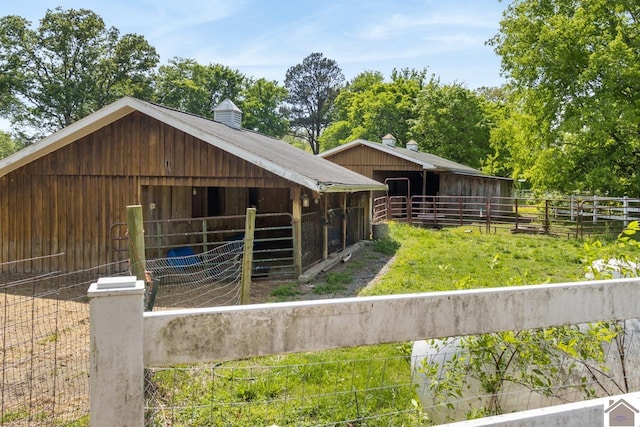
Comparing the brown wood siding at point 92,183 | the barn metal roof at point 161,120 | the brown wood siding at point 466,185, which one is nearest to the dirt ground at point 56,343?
the brown wood siding at point 92,183

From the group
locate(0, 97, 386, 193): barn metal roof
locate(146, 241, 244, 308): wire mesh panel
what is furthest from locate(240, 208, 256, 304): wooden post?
locate(0, 97, 386, 193): barn metal roof

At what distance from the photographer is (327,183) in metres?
9.16

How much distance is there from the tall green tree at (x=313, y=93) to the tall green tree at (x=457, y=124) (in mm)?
26093

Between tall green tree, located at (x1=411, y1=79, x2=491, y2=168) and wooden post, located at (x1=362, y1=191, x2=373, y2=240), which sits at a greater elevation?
tall green tree, located at (x1=411, y1=79, x2=491, y2=168)

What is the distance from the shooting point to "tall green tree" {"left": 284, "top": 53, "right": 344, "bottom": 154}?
60.0m

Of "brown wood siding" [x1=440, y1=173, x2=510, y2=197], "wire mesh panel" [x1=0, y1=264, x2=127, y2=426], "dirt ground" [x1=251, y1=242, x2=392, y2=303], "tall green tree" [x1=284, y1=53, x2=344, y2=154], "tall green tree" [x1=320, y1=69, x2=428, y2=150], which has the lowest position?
"wire mesh panel" [x1=0, y1=264, x2=127, y2=426]

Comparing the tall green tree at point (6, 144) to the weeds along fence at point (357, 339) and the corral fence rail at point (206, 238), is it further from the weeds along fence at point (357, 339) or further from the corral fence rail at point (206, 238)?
the weeds along fence at point (357, 339)

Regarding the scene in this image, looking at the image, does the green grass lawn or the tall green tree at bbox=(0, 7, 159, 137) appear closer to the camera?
the green grass lawn

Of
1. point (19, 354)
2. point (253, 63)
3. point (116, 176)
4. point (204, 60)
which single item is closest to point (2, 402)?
point (19, 354)

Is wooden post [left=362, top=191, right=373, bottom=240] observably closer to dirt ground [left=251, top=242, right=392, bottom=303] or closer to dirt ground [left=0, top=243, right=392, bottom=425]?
dirt ground [left=251, top=242, right=392, bottom=303]

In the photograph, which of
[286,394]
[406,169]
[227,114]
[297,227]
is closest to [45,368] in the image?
[286,394]

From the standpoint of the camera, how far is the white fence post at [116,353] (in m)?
1.54

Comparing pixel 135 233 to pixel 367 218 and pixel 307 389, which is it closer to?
pixel 307 389

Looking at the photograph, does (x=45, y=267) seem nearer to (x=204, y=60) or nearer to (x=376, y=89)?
(x=376, y=89)
